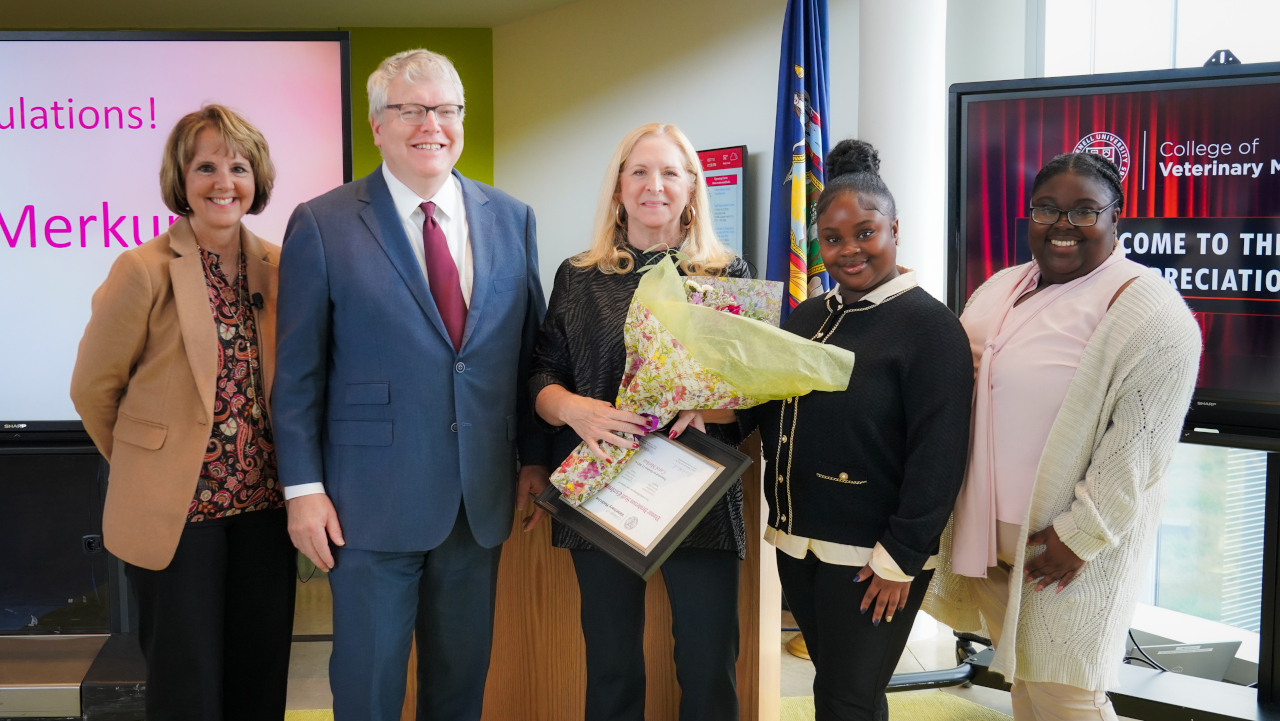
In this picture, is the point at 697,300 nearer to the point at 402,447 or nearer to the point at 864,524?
the point at 864,524

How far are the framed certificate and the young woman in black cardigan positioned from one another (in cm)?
14

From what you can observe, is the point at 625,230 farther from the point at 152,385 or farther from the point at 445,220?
the point at 152,385

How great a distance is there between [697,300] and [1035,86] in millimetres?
1425

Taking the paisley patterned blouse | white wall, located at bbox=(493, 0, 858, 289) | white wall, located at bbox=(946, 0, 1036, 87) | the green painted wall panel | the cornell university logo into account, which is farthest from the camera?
the green painted wall panel

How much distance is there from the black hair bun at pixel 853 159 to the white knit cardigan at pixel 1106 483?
0.59 m

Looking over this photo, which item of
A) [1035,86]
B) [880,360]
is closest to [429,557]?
[880,360]

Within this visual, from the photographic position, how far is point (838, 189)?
156 cm

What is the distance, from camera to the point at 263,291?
1.87 m

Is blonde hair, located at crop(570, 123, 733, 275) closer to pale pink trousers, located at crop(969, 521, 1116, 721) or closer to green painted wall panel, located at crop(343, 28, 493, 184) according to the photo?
pale pink trousers, located at crop(969, 521, 1116, 721)

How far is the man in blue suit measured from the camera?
5.42 ft

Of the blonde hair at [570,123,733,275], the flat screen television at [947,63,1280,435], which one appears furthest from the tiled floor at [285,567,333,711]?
the flat screen television at [947,63,1280,435]

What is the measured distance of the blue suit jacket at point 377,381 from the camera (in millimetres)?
1648

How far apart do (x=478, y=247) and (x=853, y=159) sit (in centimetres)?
84

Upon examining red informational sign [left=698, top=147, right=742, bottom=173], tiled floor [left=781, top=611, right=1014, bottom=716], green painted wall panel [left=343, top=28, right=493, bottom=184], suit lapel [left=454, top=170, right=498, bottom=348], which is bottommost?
tiled floor [left=781, top=611, right=1014, bottom=716]
